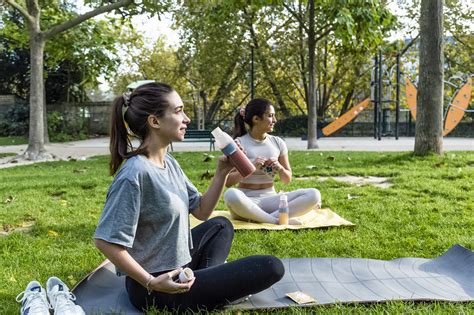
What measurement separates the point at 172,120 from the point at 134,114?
186mm

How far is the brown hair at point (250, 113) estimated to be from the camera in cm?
481

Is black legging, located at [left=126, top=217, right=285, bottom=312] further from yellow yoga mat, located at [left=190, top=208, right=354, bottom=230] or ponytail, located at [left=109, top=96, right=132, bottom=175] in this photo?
yellow yoga mat, located at [left=190, top=208, right=354, bottom=230]

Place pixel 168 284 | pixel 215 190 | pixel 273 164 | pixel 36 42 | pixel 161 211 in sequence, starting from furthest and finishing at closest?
pixel 36 42 < pixel 273 164 < pixel 215 190 < pixel 161 211 < pixel 168 284

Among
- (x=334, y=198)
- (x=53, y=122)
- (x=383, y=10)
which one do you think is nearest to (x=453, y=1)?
(x=383, y=10)

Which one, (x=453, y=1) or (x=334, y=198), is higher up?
(x=453, y=1)

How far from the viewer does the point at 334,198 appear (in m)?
6.39

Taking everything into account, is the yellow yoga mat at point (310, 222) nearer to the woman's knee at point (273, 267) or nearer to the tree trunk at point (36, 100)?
the woman's knee at point (273, 267)

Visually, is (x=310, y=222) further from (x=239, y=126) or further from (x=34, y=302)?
(x=34, y=302)

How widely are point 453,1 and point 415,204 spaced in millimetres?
24002

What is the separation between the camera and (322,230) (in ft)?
15.7

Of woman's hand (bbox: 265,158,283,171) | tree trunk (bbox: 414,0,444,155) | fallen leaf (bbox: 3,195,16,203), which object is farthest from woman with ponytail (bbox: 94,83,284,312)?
tree trunk (bbox: 414,0,444,155)

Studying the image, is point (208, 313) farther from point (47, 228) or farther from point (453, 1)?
point (453, 1)

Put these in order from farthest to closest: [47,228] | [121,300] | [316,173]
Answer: [316,173], [47,228], [121,300]

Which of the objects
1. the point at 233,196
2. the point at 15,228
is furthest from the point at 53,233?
the point at 233,196
